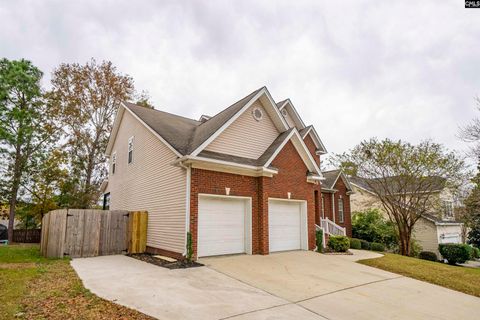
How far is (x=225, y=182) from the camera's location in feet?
36.6

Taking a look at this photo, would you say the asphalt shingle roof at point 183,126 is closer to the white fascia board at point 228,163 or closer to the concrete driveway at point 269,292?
the white fascia board at point 228,163

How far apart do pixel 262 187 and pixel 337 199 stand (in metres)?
13.6

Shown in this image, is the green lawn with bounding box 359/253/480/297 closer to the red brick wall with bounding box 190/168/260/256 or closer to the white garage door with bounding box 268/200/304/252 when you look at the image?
the white garage door with bounding box 268/200/304/252

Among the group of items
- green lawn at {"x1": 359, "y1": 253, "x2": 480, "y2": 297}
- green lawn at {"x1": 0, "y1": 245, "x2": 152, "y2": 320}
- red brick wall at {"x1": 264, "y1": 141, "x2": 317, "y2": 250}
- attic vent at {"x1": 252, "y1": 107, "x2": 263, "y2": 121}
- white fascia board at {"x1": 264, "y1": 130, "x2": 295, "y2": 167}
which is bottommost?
green lawn at {"x1": 359, "y1": 253, "x2": 480, "y2": 297}

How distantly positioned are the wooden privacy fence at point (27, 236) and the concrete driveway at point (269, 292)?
20041 millimetres

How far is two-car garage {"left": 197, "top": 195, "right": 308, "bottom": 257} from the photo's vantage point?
35.0 feet

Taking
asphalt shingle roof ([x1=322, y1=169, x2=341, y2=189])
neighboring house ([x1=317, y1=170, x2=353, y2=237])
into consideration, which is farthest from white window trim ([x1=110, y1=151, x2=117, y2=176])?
asphalt shingle roof ([x1=322, y1=169, x2=341, y2=189])

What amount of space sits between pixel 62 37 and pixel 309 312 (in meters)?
16.4

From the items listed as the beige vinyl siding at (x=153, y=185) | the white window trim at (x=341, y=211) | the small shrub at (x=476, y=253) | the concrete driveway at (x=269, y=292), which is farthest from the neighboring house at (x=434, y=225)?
the beige vinyl siding at (x=153, y=185)

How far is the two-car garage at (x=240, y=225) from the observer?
1066cm

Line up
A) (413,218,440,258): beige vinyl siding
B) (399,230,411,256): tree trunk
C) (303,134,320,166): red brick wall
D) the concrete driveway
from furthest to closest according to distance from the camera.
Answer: (413,218,440,258): beige vinyl siding < (303,134,320,166): red brick wall < (399,230,411,256): tree trunk < the concrete driveway

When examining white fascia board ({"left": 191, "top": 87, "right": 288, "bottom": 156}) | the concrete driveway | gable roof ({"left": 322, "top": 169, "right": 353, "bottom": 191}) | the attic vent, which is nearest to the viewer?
the concrete driveway

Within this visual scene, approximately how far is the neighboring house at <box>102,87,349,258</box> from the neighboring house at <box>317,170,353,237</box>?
9.05m

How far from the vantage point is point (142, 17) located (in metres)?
12.7
